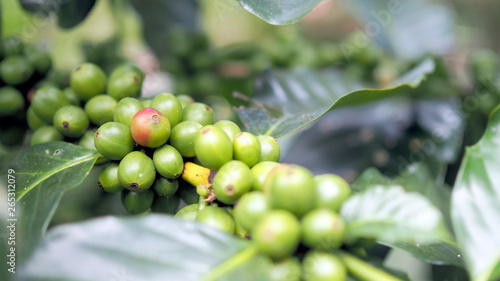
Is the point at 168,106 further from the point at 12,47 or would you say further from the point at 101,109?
the point at 12,47

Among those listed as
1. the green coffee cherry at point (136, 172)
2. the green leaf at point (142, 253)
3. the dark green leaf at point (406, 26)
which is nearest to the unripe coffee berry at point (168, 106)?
the green coffee cherry at point (136, 172)

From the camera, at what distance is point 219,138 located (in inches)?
37.0

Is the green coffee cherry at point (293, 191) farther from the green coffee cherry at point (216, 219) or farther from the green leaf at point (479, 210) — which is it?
the green leaf at point (479, 210)

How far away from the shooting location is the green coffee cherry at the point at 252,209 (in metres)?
0.82

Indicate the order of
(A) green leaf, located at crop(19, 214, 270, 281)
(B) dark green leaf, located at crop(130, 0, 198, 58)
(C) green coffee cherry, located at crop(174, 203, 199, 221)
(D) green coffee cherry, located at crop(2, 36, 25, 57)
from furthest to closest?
1. (B) dark green leaf, located at crop(130, 0, 198, 58)
2. (D) green coffee cherry, located at crop(2, 36, 25, 57)
3. (C) green coffee cherry, located at crop(174, 203, 199, 221)
4. (A) green leaf, located at crop(19, 214, 270, 281)

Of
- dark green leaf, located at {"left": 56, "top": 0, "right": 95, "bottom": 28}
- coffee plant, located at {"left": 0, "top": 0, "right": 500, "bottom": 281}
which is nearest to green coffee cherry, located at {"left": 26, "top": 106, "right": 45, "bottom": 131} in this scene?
coffee plant, located at {"left": 0, "top": 0, "right": 500, "bottom": 281}

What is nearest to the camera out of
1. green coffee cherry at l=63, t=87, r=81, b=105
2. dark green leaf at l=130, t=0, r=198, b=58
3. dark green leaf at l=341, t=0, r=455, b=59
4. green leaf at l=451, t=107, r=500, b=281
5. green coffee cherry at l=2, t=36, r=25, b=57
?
green leaf at l=451, t=107, r=500, b=281

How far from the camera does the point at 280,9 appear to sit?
1149 millimetres

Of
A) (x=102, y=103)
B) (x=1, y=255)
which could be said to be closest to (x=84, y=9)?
(x=102, y=103)

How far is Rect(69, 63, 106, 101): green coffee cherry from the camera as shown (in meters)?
1.27

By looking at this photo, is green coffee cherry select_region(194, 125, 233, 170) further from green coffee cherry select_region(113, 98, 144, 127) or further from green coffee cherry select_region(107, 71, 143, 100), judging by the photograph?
Answer: green coffee cherry select_region(107, 71, 143, 100)

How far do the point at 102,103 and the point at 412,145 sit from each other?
5.31 feet

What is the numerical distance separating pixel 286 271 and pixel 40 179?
0.71 m

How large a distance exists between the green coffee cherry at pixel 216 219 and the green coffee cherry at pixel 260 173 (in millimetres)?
91
